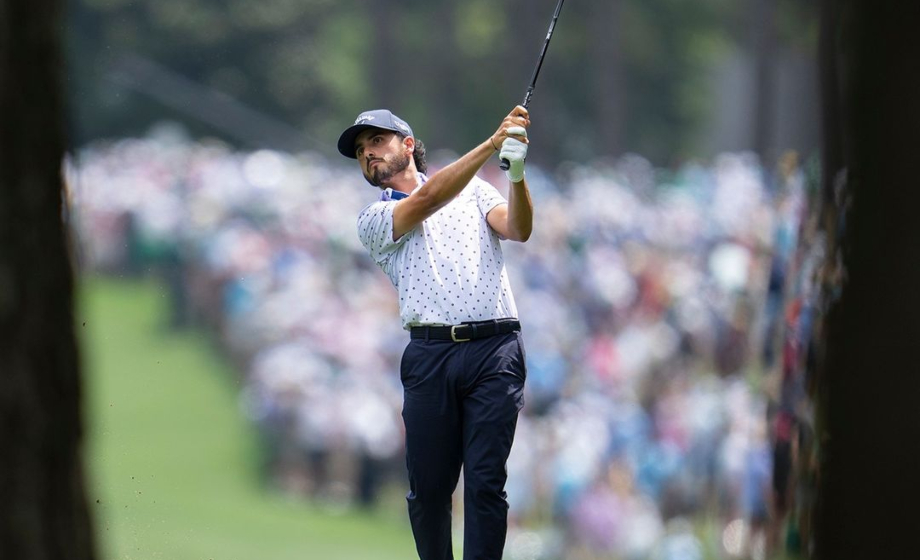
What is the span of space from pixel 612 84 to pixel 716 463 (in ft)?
18.4

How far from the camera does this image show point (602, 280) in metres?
13.4

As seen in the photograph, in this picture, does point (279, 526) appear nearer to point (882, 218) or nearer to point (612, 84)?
point (612, 84)

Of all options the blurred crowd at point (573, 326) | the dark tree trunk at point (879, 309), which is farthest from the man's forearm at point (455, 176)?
the blurred crowd at point (573, 326)

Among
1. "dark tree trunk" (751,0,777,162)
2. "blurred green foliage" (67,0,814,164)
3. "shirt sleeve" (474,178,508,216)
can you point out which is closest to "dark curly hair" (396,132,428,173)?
"shirt sleeve" (474,178,508,216)

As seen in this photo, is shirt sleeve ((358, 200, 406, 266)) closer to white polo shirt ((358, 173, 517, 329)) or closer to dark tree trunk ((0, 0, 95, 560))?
white polo shirt ((358, 173, 517, 329))

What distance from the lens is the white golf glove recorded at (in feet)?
14.7

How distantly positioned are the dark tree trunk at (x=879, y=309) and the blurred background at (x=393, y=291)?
4292mm

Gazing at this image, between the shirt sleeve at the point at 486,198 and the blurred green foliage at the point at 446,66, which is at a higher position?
the blurred green foliage at the point at 446,66

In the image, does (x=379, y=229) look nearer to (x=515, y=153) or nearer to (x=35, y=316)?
(x=515, y=153)

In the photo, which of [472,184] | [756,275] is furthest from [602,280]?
[472,184]

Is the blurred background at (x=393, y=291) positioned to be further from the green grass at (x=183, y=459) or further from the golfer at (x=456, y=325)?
the golfer at (x=456, y=325)

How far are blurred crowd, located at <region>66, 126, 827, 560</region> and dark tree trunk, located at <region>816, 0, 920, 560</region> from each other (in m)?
4.42

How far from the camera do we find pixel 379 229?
4.77 meters

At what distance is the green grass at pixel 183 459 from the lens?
1350 cm
